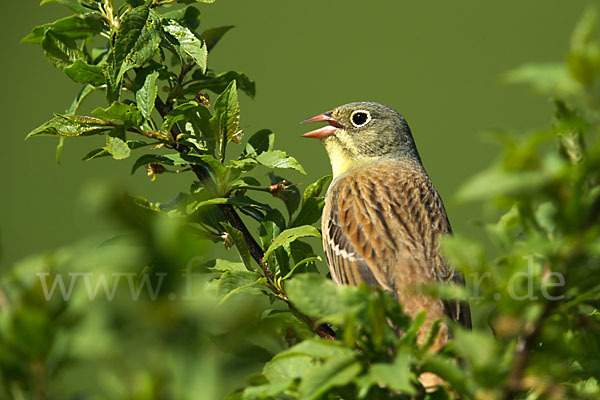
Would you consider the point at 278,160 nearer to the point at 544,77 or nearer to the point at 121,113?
the point at 121,113

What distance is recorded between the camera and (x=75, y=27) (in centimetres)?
179

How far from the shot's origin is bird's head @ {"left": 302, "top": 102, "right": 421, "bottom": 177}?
2877 millimetres

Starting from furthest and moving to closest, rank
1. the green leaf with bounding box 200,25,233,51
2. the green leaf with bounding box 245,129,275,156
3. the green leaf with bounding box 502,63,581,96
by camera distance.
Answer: the green leaf with bounding box 200,25,233,51 → the green leaf with bounding box 245,129,275,156 → the green leaf with bounding box 502,63,581,96

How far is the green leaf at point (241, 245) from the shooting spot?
159 cm

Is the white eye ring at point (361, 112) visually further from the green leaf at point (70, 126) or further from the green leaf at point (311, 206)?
the green leaf at point (70, 126)

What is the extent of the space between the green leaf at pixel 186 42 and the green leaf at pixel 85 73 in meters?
0.21

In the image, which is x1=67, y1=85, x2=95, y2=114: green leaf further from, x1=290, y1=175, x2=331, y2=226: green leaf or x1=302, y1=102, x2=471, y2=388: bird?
x1=302, y1=102, x2=471, y2=388: bird

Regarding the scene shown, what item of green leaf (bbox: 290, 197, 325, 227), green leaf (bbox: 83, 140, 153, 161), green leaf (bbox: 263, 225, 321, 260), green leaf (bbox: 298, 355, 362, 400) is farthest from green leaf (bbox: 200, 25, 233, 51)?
green leaf (bbox: 298, 355, 362, 400)

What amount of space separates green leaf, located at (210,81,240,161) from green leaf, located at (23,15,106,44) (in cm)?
44

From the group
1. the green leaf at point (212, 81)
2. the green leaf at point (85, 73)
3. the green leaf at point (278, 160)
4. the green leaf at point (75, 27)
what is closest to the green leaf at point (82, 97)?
the green leaf at point (85, 73)

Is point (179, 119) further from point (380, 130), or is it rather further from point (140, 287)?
point (380, 130)

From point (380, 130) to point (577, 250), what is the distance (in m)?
2.30

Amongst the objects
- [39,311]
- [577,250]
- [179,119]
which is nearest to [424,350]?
[577,250]

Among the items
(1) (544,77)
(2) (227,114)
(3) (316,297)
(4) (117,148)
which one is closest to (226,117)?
(2) (227,114)
